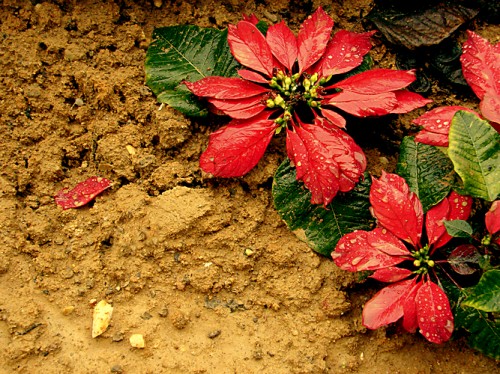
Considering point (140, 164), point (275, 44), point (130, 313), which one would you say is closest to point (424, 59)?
point (275, 44)

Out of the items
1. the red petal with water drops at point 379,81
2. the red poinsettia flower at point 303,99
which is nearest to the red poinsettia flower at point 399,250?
the red poinsettia flower at point 303,99

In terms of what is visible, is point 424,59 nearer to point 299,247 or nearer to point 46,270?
point 299,247

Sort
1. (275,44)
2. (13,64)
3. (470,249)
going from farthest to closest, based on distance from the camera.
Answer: (13,64), (275,44), (470,249)

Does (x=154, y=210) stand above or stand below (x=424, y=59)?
below

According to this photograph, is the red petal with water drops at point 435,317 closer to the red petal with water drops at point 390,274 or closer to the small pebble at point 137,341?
the red petal with water drops at point 390,274

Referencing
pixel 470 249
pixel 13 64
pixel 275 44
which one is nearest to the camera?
pixel 470 249

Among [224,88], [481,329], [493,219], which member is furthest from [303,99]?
[481,329]
